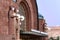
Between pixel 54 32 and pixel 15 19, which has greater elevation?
pixel 15 19

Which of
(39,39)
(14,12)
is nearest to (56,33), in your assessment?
(39,39)

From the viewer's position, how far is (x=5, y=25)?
1341 cm

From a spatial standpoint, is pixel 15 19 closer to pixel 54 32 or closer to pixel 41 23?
pixel 41 23

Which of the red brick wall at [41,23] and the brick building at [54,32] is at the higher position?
the red brick wall at [41,23]

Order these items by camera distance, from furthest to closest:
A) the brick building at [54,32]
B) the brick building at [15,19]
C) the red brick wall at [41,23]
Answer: the brick building at [54,32] → the red brick wall at [41,23] → the brick building at [15,19]

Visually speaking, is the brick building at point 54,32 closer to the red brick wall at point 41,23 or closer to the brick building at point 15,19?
the red brick wall at point 41,23

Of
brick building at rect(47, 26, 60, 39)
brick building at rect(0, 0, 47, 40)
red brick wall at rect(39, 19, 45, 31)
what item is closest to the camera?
brick building at rect(0, 0, 47, 40)

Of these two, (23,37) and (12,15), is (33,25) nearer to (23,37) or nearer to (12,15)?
(23,37)

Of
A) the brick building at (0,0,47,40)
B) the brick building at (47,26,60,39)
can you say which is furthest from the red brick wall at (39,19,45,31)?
the brick building at (47,26,60,39)

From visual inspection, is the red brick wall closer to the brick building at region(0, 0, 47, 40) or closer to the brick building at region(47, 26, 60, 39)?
the brick building at region(0, 0, 47, 40)

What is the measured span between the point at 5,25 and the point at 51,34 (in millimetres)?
17868

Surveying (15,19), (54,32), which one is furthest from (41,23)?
(54,32)

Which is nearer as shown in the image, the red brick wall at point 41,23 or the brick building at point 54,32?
the red brick wall at point 41,23

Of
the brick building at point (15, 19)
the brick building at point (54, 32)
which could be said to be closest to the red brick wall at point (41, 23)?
the brick building at point (15, 19)
